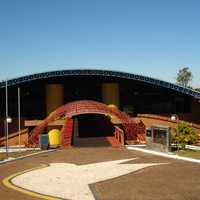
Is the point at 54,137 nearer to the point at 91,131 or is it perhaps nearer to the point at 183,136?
the point at 91,131

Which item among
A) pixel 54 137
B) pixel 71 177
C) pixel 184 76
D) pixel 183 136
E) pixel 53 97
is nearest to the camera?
pixel 71 177

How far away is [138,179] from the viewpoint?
20344 millimetres

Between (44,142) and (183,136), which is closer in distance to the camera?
(183,136)

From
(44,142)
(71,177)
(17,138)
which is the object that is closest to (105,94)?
(17,138)

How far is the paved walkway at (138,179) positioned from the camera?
54.9 feet

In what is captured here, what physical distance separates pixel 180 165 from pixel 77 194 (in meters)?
10.7

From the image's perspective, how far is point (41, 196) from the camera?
16656mm

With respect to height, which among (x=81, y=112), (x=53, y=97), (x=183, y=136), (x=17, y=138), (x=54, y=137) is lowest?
(x=17, y=138)

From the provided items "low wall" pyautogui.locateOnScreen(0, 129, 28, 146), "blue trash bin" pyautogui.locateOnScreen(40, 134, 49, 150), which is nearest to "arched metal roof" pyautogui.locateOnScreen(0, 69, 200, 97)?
"low wall" pyautogui.locateOnScreen(0, 129, 28, 146)

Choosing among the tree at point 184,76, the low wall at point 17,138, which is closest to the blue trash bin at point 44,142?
the low wall at point 17,138

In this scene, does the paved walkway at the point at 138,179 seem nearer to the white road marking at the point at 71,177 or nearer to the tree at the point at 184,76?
the white road marking at the point at 71,177

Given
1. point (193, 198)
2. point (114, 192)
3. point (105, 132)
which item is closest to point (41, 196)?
point (114, 192)

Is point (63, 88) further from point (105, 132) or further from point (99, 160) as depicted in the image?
point (99, 160)

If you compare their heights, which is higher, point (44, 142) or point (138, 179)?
point (44, 142)
